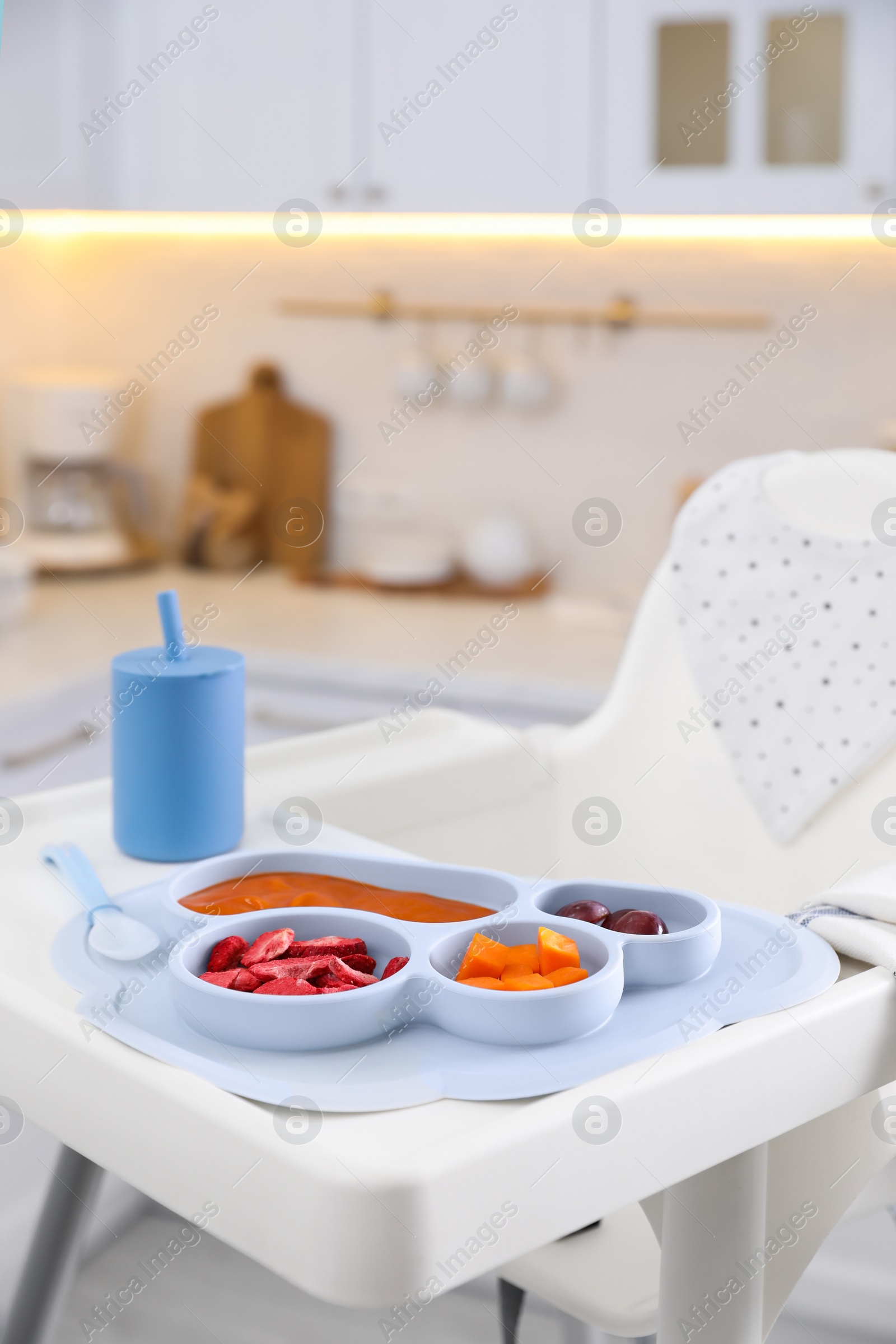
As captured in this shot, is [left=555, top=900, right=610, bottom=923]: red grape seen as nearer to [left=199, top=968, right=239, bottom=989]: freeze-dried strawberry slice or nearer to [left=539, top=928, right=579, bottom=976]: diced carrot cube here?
[left=539, top=928, right=579, bottom=976]: diced carrot cube

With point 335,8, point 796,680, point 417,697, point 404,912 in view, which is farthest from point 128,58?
point 404,912

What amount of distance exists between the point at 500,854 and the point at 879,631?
38 centimetres

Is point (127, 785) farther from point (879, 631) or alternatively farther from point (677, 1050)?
point (879, 631)

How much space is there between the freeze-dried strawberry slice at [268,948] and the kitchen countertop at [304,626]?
1.36m

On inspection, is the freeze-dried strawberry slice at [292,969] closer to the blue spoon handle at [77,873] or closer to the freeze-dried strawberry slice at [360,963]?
the freeze-dried strawberry slice at [360,963]

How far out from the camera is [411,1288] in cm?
49

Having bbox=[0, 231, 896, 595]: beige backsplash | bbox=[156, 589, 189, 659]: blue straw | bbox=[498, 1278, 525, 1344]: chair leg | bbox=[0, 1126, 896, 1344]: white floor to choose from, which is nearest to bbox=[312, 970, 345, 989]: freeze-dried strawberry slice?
bbox=[156, 589, 189, 659]: blue straw

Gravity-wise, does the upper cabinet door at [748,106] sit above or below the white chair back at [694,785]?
above

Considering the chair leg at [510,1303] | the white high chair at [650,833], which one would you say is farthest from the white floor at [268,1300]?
the white high chair at [650,833]

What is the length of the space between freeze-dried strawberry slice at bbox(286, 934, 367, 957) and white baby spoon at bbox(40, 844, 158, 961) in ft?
0.29

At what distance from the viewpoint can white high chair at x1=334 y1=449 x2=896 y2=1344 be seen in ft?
3.63

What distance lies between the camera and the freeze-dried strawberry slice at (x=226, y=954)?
645mm

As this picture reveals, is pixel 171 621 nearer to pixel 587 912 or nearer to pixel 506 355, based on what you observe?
pixel 587 912

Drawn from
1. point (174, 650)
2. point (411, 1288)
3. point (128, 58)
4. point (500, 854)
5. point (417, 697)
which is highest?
point (128, 58)
